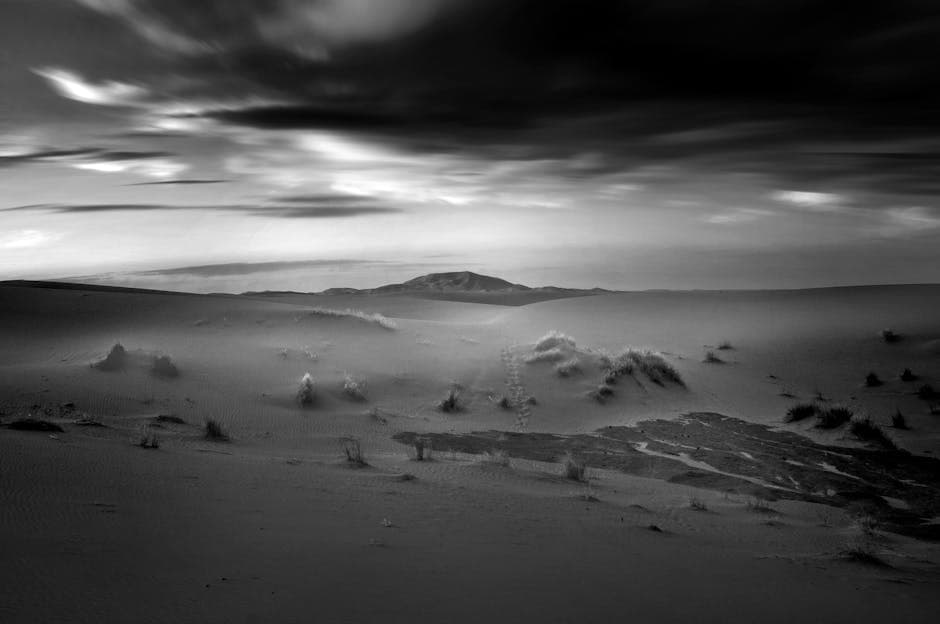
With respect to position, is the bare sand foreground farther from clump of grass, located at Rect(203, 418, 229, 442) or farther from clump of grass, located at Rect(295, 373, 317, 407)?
clump of grass, located at Rect(203, 418, 229, 442)

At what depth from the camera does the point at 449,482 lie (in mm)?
7406

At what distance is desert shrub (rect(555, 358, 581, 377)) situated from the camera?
16484 millimetres

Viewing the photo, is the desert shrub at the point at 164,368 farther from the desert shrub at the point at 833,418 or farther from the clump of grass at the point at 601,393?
the desert shrub at the point at 833,418

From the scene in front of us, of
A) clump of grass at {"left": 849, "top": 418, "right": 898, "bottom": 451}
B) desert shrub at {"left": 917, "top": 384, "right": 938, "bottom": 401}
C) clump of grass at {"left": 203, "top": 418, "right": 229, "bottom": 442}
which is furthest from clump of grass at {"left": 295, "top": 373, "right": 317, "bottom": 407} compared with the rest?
desert shrub at {"left": 917, "top": 384, "right": 938, "bottom": 401}

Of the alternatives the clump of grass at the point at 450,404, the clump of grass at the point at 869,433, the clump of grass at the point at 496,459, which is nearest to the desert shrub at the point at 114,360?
the clump of grass at the point at 450,404

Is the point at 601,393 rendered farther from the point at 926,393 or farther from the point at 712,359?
the point at 926,393

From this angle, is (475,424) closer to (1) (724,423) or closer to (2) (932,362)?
(1) (724,423)

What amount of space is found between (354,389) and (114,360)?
5.29m

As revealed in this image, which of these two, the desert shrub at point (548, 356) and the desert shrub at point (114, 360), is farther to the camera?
the desert shrub at point (548, 356)

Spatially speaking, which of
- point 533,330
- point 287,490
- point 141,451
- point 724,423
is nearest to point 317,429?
point 141,451

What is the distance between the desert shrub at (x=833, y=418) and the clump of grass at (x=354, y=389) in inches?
398

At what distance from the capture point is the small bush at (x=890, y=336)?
2159 cm

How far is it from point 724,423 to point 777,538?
7681 mm

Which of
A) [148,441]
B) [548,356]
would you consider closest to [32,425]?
[148,441]
